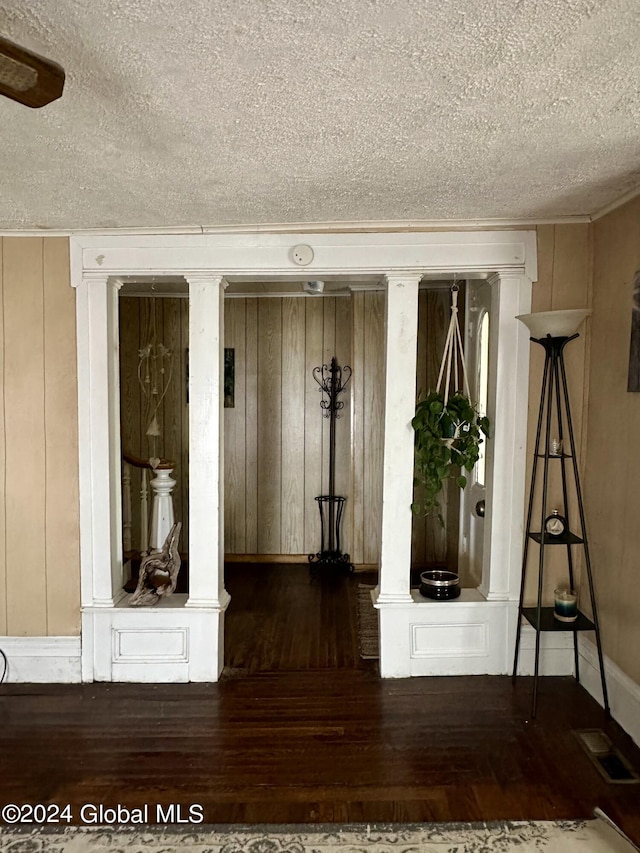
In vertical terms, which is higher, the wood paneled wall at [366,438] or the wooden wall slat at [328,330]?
the wooden wall slat at [328,330]

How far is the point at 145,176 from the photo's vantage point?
229 cm

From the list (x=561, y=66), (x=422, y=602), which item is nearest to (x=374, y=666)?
(x=422, y=602)

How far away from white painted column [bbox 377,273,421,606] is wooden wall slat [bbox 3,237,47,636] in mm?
1898

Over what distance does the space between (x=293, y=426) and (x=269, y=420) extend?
0.23 meters

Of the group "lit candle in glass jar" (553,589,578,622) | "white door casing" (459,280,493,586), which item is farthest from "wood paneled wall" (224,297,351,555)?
"lit candle in glass jar" (553,589,578,622)

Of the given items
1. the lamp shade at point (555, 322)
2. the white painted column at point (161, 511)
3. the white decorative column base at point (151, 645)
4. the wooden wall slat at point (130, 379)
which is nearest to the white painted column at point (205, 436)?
the white decorative column base at point (151, 645)

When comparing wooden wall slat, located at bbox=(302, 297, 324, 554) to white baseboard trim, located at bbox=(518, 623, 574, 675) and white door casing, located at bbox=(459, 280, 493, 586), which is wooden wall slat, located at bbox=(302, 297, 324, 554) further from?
white baseboard trim, located at bbox=(518, 623, 574, 675)

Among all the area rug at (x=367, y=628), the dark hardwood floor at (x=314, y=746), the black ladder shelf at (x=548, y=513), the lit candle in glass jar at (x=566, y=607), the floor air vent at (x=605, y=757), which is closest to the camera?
the dark hardwood floor at (x=314, y=746)

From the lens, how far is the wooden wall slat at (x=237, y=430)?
16.7 feet

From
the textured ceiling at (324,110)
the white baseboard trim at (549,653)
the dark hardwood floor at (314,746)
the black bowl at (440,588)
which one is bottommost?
the dark hardwood floor at (314,746)

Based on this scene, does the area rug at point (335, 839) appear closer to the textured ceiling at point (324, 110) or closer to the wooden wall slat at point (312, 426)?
the textured ceiling at point (324, 110)

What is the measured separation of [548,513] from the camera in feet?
9.82

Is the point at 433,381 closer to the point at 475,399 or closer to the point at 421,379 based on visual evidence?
the point at 421,379

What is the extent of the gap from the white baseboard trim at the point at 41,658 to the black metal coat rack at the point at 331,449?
234cm
